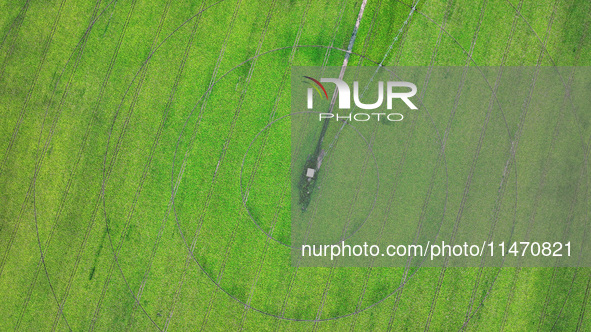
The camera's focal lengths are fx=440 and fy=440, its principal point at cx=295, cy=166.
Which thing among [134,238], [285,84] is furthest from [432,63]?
[134,238]

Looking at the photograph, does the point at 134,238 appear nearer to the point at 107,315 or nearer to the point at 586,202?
the point at 107,315

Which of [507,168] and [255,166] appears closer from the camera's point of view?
[255,166]

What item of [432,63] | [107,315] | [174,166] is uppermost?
[432,63]

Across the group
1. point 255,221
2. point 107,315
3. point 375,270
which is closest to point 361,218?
point 375,270

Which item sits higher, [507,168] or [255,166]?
[507,168]

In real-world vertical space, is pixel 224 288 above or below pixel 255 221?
below

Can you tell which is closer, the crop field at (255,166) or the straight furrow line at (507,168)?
the crop field at (255,166)

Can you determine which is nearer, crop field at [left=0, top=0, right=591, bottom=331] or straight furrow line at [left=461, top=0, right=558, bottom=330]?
crop field at [left=0, top=0, right=591, bottom=331]
